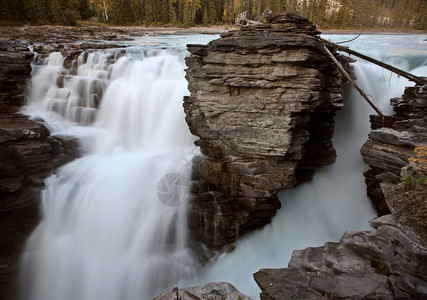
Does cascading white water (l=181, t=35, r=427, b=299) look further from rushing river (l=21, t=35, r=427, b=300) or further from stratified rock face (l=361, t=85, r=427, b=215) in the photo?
stratified rock face (l=361, t=85, r=427, b=215)

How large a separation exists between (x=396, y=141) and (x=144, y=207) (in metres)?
6.84

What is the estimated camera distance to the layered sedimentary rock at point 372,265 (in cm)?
362

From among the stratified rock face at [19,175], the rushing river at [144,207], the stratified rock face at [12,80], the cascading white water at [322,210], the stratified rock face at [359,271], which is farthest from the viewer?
the stratified rock face at [12,80]

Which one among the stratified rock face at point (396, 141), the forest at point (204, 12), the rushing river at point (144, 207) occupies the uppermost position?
the forest at point (204, 12)

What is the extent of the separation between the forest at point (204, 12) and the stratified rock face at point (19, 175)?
24895 millimetres

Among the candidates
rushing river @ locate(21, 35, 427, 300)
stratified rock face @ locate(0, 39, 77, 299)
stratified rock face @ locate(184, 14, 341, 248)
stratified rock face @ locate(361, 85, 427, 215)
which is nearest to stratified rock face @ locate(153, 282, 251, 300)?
rushing river @ locate(21, 35, 427, 300)

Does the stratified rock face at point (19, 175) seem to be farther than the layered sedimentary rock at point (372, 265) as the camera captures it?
Yes

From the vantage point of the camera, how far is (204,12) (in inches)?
2109

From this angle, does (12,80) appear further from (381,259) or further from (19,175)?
(381,259)

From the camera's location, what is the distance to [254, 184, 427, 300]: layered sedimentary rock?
143 inches

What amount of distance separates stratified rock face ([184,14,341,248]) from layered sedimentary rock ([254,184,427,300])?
239cm

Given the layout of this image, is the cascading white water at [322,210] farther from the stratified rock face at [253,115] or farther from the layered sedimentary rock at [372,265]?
the layered sedimentary rock at [372,265]

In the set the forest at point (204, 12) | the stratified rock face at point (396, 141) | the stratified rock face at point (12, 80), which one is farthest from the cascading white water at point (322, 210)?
the forest at point (204, 12)

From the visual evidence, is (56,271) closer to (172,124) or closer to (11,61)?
(172,124)
